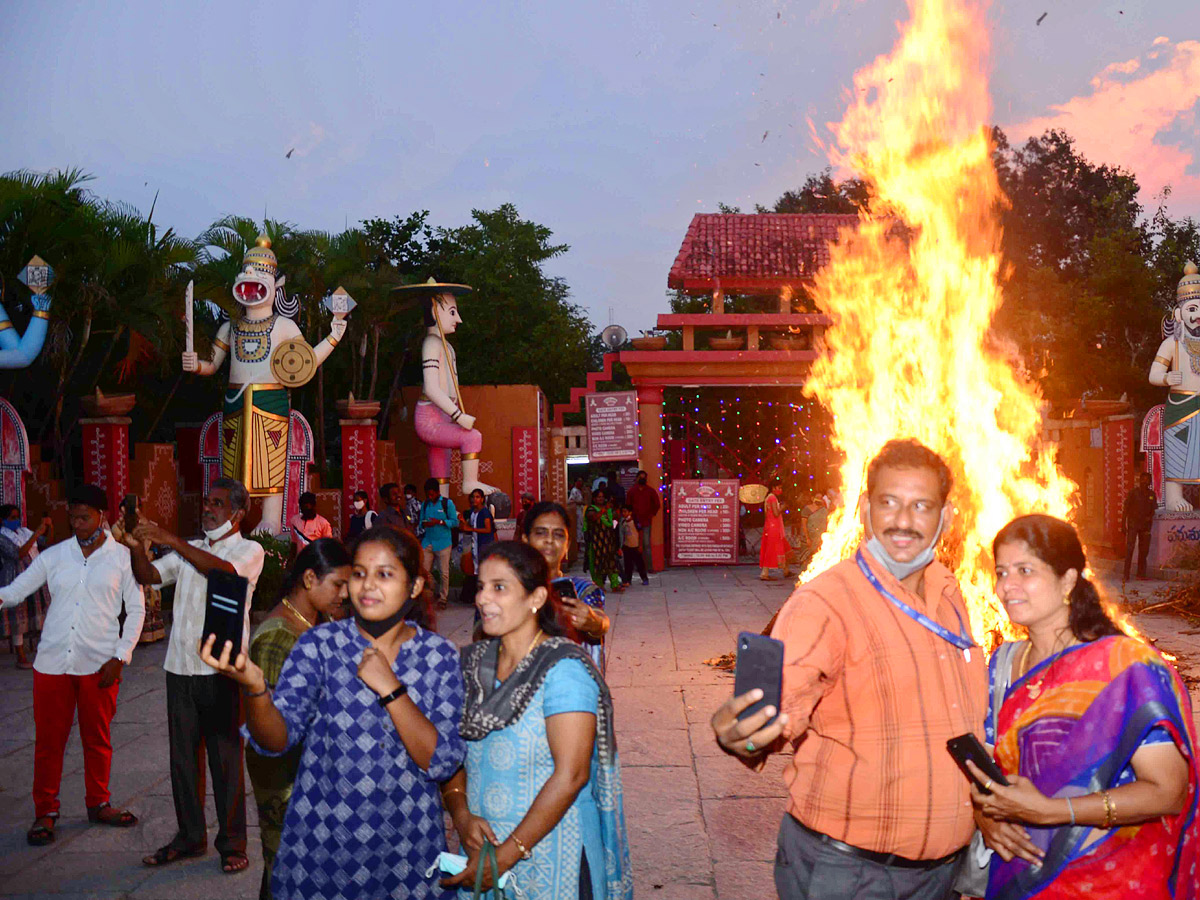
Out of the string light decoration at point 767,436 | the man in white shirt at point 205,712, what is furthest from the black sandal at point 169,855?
the string light decoration at point 767,436

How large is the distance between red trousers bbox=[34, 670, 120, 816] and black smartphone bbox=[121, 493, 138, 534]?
3.42 feet

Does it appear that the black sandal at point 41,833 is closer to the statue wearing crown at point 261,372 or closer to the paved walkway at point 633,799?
the paved walkway at point 633,799

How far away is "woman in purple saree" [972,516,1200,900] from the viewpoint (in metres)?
2.41

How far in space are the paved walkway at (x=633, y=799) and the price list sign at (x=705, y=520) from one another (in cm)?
793

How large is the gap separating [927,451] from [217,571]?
1.87 metres

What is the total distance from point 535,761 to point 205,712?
261 centimetres

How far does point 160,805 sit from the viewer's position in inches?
223

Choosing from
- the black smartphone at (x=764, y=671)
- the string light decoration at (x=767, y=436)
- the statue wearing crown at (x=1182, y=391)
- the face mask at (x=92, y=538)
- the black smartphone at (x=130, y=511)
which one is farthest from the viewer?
the string light decoration at (x=767, y=436)

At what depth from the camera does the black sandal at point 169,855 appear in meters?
4.72

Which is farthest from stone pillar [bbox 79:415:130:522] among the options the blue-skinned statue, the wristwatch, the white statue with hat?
the wristwatch

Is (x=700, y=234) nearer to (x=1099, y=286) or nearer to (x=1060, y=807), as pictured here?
(x=1099, y=286)

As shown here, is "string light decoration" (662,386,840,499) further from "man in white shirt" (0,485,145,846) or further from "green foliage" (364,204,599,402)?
"man in white shirt" (0,485,145,846)

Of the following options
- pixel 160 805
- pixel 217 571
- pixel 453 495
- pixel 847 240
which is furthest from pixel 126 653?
pixel 847 240

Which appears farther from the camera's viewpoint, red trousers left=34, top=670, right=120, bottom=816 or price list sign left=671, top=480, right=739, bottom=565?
price list sign left=671, top=480, right=739, bottom=565
